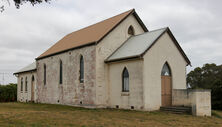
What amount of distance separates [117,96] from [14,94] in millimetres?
26421

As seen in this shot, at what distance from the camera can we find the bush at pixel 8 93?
42.3 metres

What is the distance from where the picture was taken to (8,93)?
42.8m

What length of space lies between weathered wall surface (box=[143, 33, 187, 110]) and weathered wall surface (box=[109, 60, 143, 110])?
0.47 meters

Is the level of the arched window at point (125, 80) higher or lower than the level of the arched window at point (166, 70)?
lower

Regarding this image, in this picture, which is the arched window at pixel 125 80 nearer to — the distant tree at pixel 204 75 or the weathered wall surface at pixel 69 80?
the weathered wall surface at pixel 69 80

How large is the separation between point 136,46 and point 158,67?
2.53 m

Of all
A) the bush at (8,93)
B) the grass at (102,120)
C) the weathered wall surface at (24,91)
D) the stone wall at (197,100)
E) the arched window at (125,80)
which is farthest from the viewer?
the bush at (8,93)

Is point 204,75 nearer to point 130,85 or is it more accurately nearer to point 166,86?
point 166,86

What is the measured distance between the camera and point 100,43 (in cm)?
2314

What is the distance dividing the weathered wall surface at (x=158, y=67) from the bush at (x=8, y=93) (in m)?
29.3

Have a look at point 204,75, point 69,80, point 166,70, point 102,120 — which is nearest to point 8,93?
point 69,80

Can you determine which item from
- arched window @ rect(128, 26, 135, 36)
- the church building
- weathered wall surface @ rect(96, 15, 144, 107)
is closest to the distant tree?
arched window @ rect(128, 26, 135, 36)

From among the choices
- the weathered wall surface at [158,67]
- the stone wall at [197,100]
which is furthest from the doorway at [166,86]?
the stone wall at [197,100]

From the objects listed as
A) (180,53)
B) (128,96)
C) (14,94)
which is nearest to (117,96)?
(128,96)
